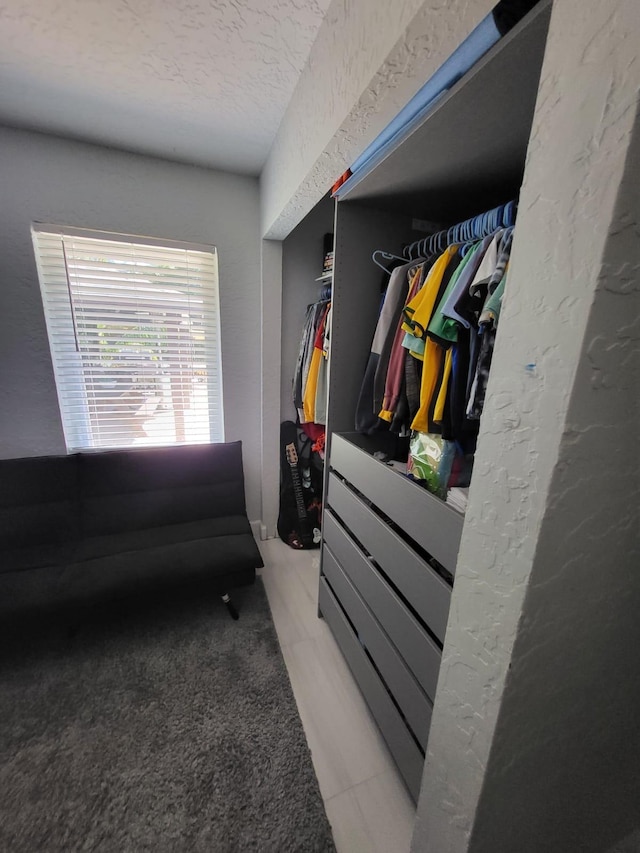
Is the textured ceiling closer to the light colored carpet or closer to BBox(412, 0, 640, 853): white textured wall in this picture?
BBox(412, 0, 640, 853): white textured wall

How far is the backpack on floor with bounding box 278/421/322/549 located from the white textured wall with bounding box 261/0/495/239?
145cm

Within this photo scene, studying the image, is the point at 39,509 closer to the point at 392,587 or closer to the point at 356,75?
the point at 392,587

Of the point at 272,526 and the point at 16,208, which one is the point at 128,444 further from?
the point at 16,208

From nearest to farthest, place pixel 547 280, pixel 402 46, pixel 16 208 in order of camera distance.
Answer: pixel 547 280, pixel 402 46, pixel 16 208

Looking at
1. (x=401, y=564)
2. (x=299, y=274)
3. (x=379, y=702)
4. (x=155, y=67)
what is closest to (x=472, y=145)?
(x=155, y=67)

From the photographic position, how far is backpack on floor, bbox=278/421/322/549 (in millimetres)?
2301

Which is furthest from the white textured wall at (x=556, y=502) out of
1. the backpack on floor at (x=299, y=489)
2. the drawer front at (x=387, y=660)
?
the backpack on floor at (x=299, y=489)

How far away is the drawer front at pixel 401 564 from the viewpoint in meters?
0.88

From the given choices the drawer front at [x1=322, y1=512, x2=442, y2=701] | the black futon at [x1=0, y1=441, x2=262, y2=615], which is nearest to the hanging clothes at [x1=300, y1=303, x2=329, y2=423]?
the black futon at [x1=0, y1=441, x2=262, y2=615]

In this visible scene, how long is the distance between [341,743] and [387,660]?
0.41m

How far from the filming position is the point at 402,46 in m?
0.64

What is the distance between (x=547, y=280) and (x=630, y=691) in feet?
3.08

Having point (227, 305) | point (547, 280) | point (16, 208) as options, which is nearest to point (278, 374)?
point (227, 305)

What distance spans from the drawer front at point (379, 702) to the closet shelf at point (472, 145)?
5.74 feet
